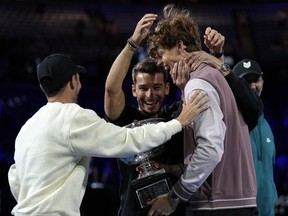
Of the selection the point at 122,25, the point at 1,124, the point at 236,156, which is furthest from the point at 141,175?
the point at 122,25

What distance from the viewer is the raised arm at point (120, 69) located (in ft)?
10.5

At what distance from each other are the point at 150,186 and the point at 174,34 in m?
0.75

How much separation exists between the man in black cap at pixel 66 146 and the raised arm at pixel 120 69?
16.8 inches

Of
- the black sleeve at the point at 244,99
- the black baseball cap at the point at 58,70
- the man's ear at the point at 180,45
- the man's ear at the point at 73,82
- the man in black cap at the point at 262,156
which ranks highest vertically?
the man's ear at the point at 180,45

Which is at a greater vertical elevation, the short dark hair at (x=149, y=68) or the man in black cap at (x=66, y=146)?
the short dark hair at (x=149, y=68)

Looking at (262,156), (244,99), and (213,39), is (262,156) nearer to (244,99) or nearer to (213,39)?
(244,99)

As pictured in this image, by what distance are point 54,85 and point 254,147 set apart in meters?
1.37

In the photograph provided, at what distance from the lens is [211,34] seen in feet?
10.1

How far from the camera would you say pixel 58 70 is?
9.66ft

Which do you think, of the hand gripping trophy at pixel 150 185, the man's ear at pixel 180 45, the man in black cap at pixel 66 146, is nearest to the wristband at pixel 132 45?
the man's ear at pixel 180 45

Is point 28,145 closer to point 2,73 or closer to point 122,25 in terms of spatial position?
point 2,73

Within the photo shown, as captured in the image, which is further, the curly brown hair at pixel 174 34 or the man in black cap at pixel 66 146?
the curly brown hair at pixel 174 34

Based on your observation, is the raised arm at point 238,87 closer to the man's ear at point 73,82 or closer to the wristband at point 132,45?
the wristband at point 132,45

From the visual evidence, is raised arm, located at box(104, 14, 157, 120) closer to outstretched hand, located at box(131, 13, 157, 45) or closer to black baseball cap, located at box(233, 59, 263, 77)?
outstretched hand, located at box(131, 13, 157, 45)
